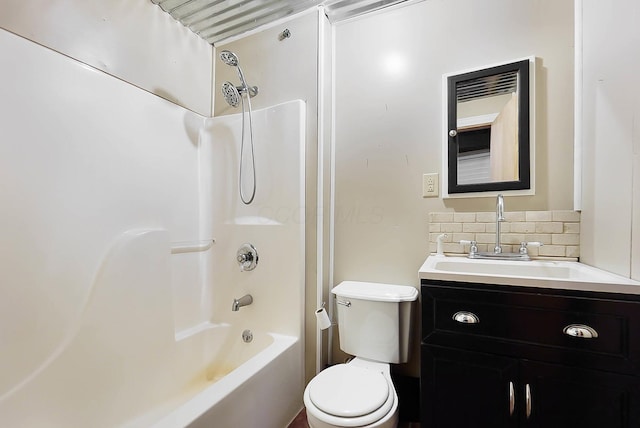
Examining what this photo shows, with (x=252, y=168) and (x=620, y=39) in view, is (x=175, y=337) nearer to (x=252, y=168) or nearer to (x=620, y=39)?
(x=252, y=168)

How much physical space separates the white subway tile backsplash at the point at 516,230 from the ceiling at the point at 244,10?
133cm

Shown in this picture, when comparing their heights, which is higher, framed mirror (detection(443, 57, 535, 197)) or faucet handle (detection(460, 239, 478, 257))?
framed mirror (detection(443, 57, 535, 197))

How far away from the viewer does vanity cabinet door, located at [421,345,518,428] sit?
0.98 metres

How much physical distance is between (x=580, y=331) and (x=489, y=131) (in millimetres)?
988

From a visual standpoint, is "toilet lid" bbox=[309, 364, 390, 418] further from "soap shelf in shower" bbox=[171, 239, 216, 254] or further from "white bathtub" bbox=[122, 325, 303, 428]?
"soap shelf in shower" bbox=[171, 239, 216, 254]

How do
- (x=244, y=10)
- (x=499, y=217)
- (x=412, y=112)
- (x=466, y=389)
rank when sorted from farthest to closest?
(x=244, y=10)
(x=412, y=112)
(x=499, y=217)
(x=466, y=389)

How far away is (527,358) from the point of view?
0.96 m

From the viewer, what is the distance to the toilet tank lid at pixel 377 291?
1.37 meters

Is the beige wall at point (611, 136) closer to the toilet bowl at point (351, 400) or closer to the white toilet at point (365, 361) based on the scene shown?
the white toilet at point (365, 361)

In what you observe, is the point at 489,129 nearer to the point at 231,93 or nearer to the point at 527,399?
the point at 527,399

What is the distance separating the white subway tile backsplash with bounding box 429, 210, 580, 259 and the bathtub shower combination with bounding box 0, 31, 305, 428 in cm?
82

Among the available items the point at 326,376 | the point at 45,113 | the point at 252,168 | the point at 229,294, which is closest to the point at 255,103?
the point at 252,168

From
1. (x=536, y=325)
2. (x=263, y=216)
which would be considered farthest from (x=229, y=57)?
(x=536, y=325)

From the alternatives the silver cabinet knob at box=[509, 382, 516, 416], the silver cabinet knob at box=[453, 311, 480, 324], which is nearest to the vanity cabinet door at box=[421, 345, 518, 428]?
the silver cabinet knob at box=[509, 382, 516, 416]
